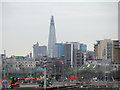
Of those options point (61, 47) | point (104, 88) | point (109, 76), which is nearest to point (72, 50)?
point (61, 47)

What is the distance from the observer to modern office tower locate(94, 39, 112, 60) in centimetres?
1888

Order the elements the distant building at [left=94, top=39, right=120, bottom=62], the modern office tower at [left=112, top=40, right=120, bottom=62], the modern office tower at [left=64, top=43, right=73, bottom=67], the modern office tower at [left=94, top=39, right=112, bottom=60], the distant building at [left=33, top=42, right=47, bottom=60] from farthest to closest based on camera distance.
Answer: the distant building at [left=33, top=42, right=47, bottom=60], the modern office tower at [left=64, top=43, right=73, bottom=67], the modern office tower at [left=94, top=39, right=112, bottom=60], the distant building at [left=94, top=39, right=120, bottom=62], the modern office tower at [left=112, top=40, right=120, bottom=62]

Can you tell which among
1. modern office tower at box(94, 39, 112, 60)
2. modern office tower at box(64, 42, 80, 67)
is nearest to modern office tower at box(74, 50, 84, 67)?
modern office tower at box(64, 42, 80, 67)

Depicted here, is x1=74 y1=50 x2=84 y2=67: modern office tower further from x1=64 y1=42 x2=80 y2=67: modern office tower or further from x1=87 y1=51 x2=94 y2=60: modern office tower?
x1=87 y1=51 x2=94 y2=60: modern office tower

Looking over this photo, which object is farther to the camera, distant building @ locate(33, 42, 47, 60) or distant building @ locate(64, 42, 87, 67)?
distant building @ locate(33, 42, 47, 60)

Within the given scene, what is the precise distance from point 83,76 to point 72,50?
31.6ft

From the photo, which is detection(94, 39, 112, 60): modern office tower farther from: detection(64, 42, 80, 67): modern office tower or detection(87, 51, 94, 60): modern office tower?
detection(64, 42, 80, 67): modern office tower

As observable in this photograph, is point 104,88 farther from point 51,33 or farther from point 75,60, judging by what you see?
point 51,33

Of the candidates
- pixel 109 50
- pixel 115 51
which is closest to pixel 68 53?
pixel 109 50

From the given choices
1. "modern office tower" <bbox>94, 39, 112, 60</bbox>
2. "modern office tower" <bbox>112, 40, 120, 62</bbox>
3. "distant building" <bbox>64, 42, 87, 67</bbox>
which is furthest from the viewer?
"distant building" <bbox>64, 42, 87, 67</bbox>

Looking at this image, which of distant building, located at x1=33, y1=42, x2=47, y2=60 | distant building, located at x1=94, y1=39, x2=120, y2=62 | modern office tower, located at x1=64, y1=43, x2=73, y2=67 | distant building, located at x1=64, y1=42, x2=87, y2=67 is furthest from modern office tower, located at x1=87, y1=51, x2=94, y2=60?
distant building, located at x1=33, y1=42, x2=47, y2=60

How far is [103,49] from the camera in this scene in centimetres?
1994

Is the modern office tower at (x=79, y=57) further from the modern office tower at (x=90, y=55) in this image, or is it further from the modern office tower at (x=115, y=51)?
the modern office tower at (x=115, y=51)

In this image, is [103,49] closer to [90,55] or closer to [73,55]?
[73,55]
